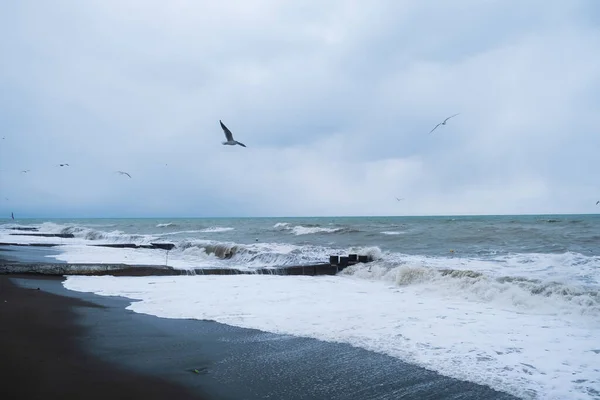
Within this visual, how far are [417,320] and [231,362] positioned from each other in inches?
142

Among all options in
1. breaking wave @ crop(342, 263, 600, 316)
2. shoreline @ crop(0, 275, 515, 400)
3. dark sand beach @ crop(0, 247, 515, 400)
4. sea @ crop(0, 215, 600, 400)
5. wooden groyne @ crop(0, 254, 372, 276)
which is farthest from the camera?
wooden groyne @ crop(0, 254, 372, 276)

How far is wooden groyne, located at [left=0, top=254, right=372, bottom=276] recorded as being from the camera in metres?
12.5

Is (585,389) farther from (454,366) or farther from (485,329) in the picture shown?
(485,329)

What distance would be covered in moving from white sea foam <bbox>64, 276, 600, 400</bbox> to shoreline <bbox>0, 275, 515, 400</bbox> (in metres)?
0.44

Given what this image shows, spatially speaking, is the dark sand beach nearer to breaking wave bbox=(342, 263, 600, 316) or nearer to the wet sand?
the wet sand

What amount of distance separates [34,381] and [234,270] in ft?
31.7

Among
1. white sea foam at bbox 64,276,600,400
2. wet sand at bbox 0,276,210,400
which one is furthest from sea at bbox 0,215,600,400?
wet sand at bbox 0,276,210,400

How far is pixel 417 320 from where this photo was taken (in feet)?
24.0

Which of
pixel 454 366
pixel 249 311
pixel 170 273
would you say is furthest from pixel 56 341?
pixel 170 273

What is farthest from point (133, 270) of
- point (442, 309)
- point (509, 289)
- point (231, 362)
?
point (509, 289)

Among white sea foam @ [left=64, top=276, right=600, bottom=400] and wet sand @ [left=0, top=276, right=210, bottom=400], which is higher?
wet sand @ [left=0, top=276, right=210, bottom=400]

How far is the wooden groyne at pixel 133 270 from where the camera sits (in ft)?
41.0

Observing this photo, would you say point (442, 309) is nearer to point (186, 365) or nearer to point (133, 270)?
point (186, 365)

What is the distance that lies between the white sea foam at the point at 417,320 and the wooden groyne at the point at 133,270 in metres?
0.72
